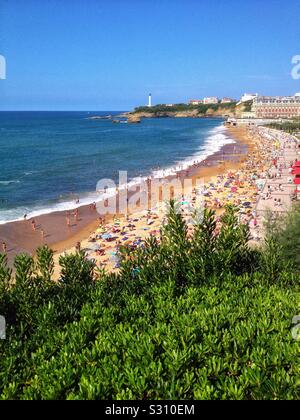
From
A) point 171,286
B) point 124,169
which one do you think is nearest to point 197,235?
point 171,286

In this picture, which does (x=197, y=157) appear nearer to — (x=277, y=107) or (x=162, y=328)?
(x=162, y=328)

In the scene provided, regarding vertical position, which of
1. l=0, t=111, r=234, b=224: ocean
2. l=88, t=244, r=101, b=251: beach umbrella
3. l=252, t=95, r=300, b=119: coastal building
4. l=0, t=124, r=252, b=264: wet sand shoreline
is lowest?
l=88, t=244, r=101, b=251: beach umbrella

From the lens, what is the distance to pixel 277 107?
154 metres

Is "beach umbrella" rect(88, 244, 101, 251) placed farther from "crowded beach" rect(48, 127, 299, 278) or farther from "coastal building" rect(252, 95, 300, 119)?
"coastal building" rect(252, 95, 300, 119)

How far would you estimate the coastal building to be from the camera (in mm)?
150000

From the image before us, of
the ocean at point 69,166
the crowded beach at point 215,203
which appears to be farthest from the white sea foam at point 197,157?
the crowded beach at point 215,203

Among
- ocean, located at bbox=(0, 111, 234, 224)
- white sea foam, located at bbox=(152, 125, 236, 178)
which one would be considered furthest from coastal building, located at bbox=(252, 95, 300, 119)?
ocean, located at bbox=(0, 111, 234, 224)

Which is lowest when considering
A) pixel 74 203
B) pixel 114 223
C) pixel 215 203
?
pixel 114 223

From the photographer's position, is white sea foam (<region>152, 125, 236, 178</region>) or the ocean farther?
white sea foam (<region>152, 125, 236, 178</region>)

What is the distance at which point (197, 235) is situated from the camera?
15.1 m

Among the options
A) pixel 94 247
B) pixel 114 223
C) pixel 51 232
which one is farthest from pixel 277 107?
pixel 94 247

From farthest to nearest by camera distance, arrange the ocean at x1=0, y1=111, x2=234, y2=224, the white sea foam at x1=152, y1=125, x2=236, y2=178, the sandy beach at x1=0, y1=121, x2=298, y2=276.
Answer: the white sea foam at x1=152, y1=125, x2=236, y2=178 < the ocean at x1=0, y1=111, x2=234, y2=224 < the sandy beach at x1=0, y1=121, x2=298, y2=276

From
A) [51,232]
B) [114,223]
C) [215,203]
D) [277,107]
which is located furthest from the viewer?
[277,107]
